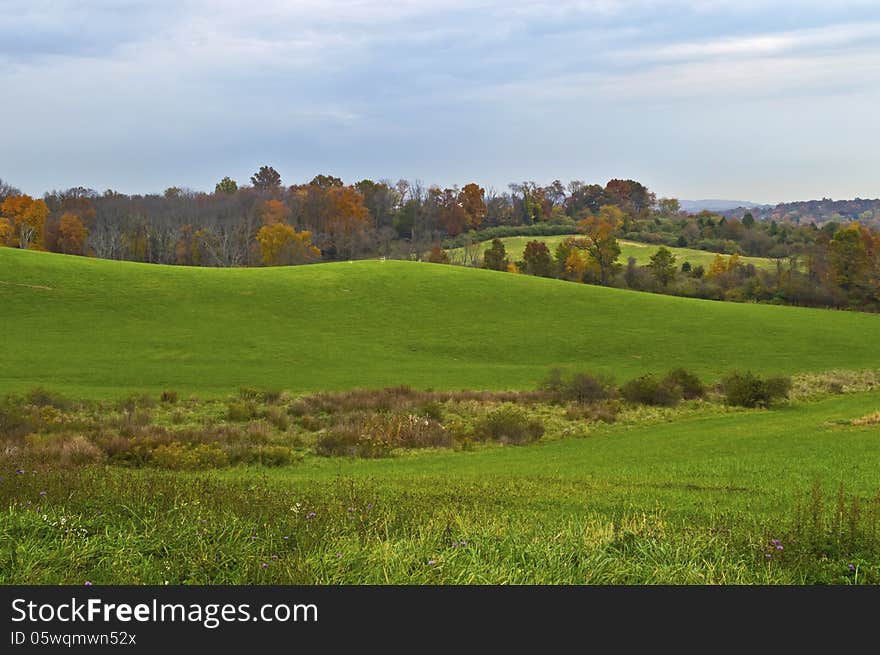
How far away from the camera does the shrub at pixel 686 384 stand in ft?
127

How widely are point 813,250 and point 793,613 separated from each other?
12237 cm

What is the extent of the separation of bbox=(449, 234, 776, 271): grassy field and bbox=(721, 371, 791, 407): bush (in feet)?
281

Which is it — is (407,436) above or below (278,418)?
above

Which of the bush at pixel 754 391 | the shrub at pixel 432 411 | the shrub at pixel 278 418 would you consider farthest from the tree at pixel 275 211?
the bush at pixel 754 391

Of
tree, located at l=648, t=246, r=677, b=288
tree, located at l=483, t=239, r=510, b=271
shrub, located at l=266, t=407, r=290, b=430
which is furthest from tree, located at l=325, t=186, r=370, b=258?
shrub, located at l=266, t=407, r=290, b=430

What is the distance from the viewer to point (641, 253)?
5384 inches

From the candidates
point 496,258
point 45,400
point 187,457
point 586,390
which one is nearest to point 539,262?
point 496,258

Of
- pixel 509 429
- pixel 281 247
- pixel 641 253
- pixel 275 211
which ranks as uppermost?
pixel 275 211

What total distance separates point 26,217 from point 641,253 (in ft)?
325

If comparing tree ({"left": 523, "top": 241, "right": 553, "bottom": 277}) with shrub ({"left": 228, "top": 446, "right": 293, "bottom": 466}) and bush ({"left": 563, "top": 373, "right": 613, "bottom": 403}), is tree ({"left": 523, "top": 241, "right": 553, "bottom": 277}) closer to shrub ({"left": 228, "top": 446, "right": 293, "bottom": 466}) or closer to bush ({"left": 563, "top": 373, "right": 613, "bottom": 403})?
bush ({"left": 563, "top": 373, "right": 613, "bottom": 403})

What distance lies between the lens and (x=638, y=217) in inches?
7170

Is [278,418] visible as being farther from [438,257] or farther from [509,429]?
[438,257]

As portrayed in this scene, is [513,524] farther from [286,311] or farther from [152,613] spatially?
[286,311]

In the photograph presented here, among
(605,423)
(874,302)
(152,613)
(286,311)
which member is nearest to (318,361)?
(286,311)
